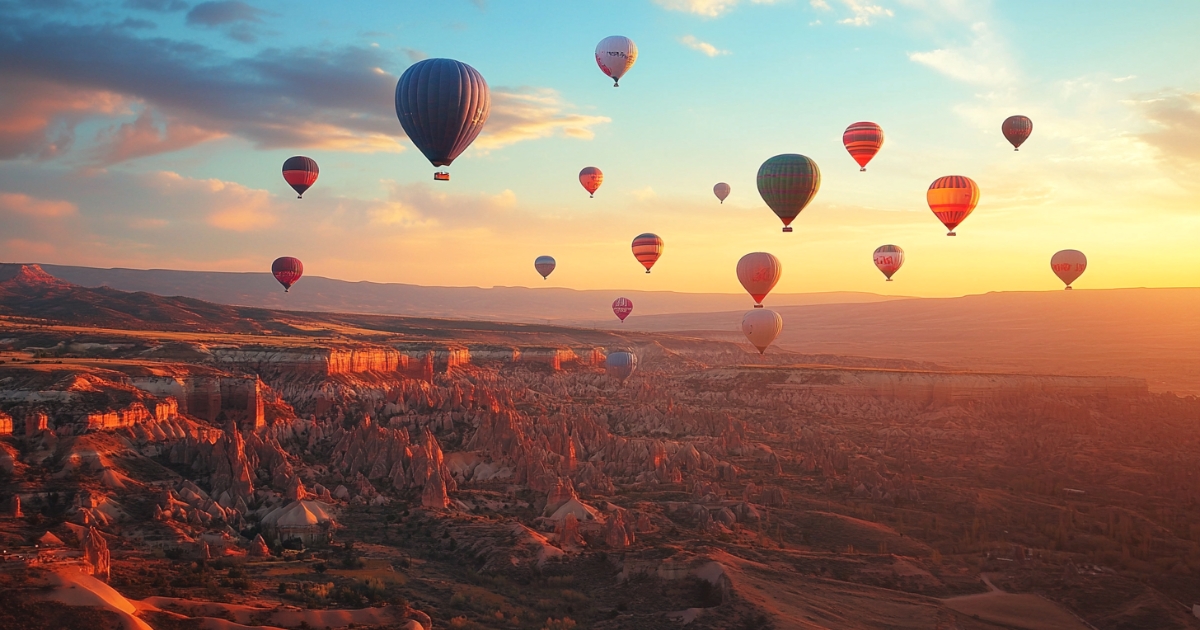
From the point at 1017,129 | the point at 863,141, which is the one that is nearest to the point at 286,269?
the point at 863,141

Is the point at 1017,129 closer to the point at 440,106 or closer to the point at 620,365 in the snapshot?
the point at 620,365

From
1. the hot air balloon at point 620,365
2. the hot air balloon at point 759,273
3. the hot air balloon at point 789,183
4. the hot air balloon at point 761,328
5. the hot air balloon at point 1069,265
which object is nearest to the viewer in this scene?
the hot air balloon at point 789,183

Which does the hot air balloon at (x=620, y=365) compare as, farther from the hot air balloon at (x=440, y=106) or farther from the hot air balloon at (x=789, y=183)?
the hot air balloon at (x=440, y=106)

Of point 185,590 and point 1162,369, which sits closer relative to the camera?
point 185,590

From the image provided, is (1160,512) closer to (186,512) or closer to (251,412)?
(186,512)

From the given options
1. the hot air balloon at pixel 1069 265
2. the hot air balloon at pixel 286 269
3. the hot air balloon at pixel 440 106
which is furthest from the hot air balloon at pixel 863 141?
the hot air balloon at pixel 286 269

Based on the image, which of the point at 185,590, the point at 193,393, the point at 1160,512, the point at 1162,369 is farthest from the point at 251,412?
the point at 1162,369

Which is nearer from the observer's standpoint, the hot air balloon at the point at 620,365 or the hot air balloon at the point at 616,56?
the hot air balloon at the point at 616,56
